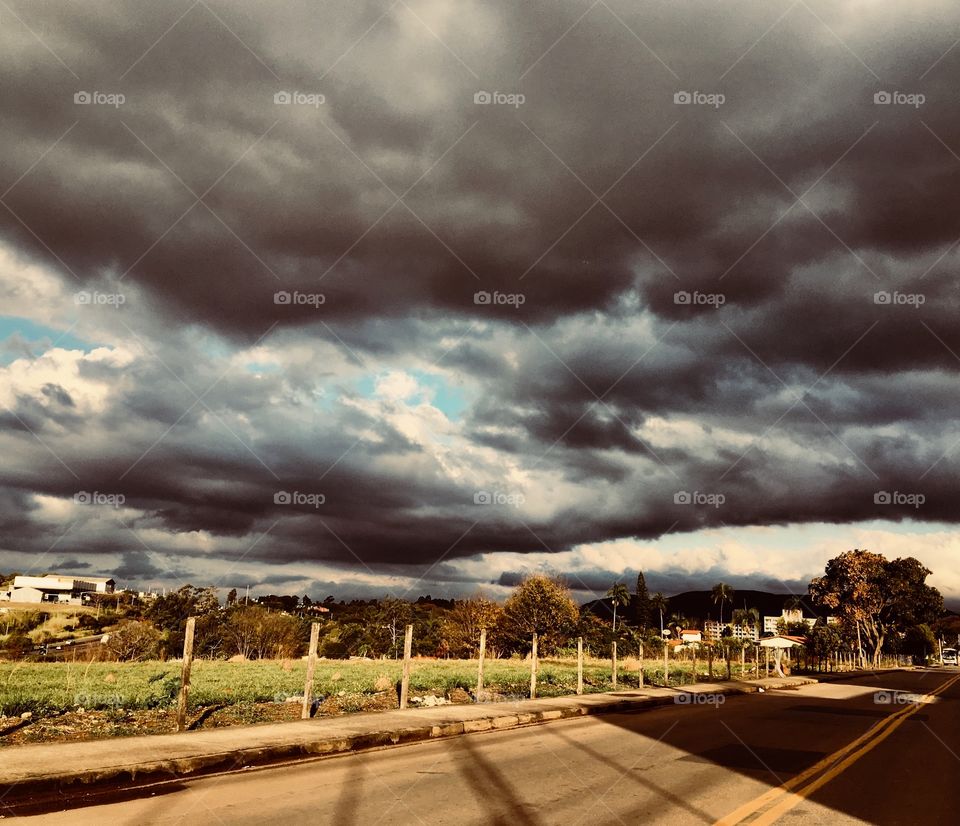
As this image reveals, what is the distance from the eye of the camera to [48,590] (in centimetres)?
13000

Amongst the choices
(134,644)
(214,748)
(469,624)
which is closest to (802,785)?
(214,748)

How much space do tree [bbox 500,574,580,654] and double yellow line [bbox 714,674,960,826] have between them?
45.3m

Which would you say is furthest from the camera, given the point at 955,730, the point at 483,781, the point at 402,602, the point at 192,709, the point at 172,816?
the point at 402,602

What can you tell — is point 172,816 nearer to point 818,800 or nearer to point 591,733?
point 818,800

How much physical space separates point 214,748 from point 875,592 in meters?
74.2

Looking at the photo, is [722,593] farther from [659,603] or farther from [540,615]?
[540,615]

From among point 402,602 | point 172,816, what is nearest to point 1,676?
point 172,816

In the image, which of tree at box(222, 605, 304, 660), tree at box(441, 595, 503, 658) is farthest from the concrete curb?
tree at box(441, 595, 503, 658)

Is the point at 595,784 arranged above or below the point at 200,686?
above

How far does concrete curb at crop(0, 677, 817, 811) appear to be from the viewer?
7.82m

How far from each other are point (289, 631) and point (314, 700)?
3080cm

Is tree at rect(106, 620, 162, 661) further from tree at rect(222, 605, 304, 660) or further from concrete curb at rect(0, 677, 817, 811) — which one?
concrete curb at rect(0, 677, 817, 811)

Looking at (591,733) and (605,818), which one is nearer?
(605,818)

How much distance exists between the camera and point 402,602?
263 feet
